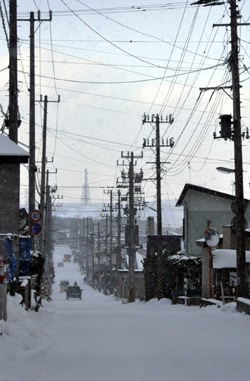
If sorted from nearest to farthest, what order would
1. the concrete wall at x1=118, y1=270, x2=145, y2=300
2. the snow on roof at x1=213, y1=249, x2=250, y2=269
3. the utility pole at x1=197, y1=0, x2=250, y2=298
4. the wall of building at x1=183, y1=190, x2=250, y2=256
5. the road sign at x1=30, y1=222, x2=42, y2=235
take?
the utility pole at x1=197, y1=0, x2=250, y2=298 < the road sign at x1=30, y1=222, x2=42, y2=235 < the snow on roof at x1=213, y1=249, x2=250, y2=269 < the wall of building at x1=183, y1=190, x2=250, y2=256 < the concrete wall at x1=118, y1=270, x2=145, y2=300

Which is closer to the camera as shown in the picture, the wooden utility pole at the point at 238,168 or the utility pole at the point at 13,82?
the utility pole at the point at 13,82

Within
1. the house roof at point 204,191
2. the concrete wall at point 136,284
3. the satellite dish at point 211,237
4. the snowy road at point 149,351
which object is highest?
the house roof at point 204,191

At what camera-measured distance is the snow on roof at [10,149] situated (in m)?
19.5

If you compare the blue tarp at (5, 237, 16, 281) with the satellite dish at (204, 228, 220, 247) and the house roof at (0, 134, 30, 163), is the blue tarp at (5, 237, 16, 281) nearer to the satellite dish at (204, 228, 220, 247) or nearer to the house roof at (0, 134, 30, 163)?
the house roof at (0, 134, 30, 163)

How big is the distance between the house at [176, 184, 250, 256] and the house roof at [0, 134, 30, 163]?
96.4 ft

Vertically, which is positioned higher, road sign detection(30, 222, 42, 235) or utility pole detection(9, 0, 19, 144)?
utility pole detection(9, 0, 19, 144)

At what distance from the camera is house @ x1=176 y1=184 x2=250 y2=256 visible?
160ft

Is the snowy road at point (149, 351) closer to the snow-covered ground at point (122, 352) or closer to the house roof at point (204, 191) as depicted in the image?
the snow-covered ground at point (122, 352)

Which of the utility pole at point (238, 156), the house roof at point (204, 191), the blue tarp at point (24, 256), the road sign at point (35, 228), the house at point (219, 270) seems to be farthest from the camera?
the house roof at point (204, 191)

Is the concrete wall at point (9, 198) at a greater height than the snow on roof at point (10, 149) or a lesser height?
lesser

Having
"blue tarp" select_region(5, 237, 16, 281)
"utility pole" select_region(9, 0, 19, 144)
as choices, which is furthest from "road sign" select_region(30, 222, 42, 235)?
"blue tarp" select_region(5, 237, 16, 281)

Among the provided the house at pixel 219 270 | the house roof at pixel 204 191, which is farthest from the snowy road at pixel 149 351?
the house roof at pixel 204 191

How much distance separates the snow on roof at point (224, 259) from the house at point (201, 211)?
17.4 meters

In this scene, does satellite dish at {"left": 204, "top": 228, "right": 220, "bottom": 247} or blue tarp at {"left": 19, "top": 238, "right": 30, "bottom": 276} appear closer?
blue tarp at {"left": 19, "top": 238, "right": 30, "bottom": 276}
